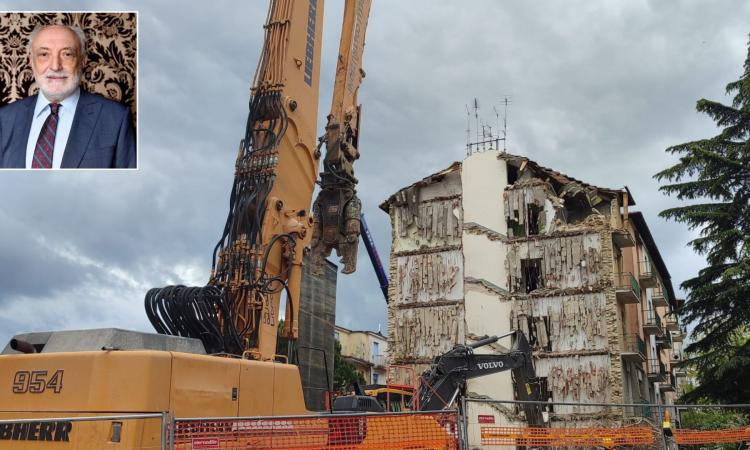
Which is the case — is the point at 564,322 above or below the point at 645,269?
below

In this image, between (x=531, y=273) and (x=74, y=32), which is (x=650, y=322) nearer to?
(x=531, y=273)

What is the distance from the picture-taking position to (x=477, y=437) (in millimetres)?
28359

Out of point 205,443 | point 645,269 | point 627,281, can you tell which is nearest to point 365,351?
point 645,269

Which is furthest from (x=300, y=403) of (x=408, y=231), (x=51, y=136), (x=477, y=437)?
(x=408, y=231)

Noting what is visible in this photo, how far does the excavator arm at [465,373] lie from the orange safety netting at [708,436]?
2.99 m

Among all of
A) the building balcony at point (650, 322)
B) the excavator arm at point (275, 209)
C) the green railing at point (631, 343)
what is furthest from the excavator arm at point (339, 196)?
the building balcony at point (650, 322)

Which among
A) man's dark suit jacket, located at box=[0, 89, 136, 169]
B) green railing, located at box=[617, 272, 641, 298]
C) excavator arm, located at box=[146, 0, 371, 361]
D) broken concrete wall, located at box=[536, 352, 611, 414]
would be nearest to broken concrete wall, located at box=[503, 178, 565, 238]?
green railing, located at box=[617, 272, 641, 298]

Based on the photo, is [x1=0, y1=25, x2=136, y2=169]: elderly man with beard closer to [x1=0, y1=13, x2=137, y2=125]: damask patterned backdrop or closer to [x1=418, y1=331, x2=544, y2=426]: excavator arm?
[x1=0, y1=13, x2=137, y2=125]: damask patterned backdrop

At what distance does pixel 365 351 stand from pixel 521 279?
31.5 metres

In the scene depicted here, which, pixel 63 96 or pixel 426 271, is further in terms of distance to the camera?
pixel 426 271

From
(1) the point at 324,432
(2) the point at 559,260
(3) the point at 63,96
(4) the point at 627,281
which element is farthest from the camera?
(4) the point at 627,281

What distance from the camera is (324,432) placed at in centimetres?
973

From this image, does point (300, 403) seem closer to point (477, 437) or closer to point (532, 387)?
point (532, 387)

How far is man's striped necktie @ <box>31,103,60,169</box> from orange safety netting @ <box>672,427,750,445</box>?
1287 cm
